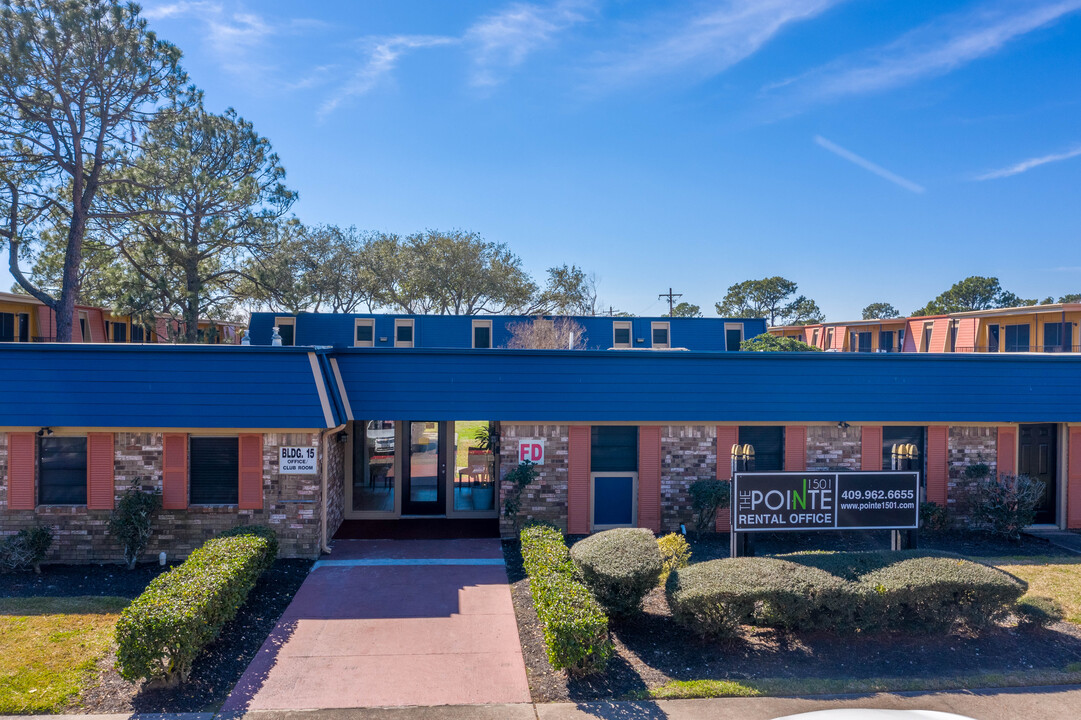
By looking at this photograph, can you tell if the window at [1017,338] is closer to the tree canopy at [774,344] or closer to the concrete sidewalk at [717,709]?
the tree canopy at [774,344]

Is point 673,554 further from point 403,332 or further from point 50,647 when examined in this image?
point 403,332

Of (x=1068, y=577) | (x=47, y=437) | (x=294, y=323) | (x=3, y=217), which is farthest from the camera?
(x=294, y=323)

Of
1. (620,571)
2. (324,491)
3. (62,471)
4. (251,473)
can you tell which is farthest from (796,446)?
(62,471)

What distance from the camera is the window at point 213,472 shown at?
1104 cm

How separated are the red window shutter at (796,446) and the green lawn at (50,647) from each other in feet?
38.6

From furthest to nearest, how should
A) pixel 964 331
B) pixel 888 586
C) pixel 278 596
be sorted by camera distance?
pixel 964 331, pixel 278 596, pixel 888 586

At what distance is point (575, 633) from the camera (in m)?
6.55

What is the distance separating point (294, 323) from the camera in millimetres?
29609

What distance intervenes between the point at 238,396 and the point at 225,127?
1723cm

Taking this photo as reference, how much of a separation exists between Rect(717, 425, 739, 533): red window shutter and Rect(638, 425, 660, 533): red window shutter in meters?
1.27

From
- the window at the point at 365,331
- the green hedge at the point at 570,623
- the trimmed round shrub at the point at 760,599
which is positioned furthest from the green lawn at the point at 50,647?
the window at the point at 365,331

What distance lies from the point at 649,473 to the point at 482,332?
18.7 meters

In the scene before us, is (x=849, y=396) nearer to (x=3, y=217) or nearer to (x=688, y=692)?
(x=688, y=692)

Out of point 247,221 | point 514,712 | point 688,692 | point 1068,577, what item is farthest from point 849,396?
point 247,221
